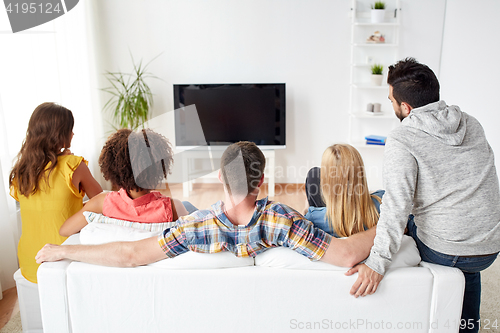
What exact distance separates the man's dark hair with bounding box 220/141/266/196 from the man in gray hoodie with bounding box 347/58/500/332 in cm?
44

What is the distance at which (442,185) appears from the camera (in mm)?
1316

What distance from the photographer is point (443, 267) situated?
1.35 m

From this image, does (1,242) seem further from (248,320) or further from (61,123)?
(248,320)

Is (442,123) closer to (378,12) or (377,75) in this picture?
(377,75)

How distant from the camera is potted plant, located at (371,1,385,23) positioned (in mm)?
3928

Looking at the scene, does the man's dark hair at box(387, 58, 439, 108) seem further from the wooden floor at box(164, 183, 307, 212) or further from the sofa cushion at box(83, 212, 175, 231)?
the wooden floor at box(164, 183, 307, 212)

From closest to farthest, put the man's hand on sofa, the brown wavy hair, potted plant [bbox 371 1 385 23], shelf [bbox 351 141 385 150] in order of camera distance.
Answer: the man's hand on sofa
the brown wavy hair
potted plant [bbox 371 1 385 23]
shelf [bbox 351 141 385 150]

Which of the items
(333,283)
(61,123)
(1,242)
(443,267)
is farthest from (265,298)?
(1,242)

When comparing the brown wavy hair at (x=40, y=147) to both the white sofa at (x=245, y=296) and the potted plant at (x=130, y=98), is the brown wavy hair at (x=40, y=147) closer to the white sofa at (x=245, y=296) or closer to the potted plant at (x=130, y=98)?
the white sofa at (x=245, y=296)

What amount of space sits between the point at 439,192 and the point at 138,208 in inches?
43.7

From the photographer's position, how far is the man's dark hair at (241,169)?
1292mm

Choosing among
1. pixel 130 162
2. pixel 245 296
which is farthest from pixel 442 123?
pixel 130 162

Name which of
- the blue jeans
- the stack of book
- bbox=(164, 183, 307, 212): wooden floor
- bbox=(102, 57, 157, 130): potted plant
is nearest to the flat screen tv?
bbox=(102, 57, 157, 130): potted plant

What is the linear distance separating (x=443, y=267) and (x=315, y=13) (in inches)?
134
